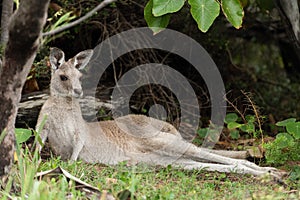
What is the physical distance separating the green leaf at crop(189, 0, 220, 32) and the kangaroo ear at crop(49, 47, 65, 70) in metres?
1.59

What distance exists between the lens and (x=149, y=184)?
15.6 feet

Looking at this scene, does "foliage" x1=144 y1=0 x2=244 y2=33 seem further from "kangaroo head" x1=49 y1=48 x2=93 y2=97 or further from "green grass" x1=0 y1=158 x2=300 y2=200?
"green grass" x1=0 y1=158 x2=300 y2=200

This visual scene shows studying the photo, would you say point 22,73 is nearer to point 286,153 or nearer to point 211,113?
point 286,153

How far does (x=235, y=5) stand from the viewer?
5109mm

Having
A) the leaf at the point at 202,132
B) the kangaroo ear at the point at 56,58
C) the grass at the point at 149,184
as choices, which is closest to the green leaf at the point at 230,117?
the leaf at the point at 202,132

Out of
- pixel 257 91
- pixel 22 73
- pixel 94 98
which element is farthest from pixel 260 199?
pixel 257 91

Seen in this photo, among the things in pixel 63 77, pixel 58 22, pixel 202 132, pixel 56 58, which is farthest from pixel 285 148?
pixel 58 22

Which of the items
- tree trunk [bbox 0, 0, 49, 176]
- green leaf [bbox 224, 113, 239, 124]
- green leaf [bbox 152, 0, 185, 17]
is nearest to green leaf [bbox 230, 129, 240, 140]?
green leaf [bbox 224, 113, 239, 124]

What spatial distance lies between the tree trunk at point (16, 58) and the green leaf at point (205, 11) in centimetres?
169

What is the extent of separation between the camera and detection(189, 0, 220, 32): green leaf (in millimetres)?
4961

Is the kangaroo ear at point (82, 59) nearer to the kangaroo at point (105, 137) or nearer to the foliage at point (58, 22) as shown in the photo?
the kangaroo at point (105, 137)

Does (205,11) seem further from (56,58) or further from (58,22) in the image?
(56,58)

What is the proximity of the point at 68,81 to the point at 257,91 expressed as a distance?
13.3 ft

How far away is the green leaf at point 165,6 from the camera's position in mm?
5008
